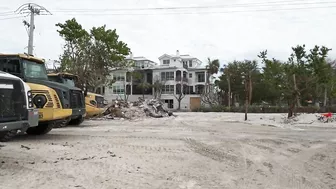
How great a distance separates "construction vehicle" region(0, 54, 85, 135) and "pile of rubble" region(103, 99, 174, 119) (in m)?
9.51

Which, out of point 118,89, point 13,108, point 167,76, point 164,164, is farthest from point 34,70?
point 118,89

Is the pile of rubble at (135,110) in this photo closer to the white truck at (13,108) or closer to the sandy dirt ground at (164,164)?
the sandy dirt ground at (164,164)

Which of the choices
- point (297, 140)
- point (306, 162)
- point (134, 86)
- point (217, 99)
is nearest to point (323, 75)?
point (297, 140)

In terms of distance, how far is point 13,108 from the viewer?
21.8ft

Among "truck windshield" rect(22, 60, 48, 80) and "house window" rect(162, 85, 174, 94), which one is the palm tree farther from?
"truck windshield" rect(22, 60, 48, 80)

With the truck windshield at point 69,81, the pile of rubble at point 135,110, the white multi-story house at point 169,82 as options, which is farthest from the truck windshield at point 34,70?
the white multi-story house at point 169,82

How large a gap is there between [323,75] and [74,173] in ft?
67.6

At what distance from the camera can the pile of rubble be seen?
21891 mm

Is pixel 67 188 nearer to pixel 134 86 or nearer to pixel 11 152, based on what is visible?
pixel 11 152

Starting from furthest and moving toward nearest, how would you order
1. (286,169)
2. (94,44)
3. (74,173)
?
(94,44)
(286,169)
(74,173)

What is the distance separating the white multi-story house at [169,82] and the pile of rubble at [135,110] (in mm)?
35539

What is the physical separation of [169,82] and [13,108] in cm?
5738

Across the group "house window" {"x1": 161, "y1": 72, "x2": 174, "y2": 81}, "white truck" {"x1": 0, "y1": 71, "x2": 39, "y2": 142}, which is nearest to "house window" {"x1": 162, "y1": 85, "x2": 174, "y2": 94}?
"house window" {"x1": 161, "y1": 72, "x2": 174, "y2": 81}

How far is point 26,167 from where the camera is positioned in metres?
6.38
